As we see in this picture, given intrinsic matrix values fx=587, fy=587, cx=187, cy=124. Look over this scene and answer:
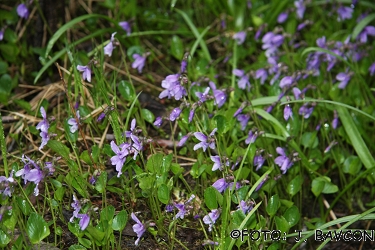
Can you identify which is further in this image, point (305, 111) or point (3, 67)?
point (3, 67)

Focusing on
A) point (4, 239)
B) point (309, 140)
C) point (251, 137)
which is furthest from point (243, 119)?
point (4, 239)

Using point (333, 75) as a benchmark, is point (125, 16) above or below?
above

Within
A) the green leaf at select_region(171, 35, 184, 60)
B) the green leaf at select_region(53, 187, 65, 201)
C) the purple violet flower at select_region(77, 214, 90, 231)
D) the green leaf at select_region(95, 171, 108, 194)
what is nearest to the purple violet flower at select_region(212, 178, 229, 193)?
the green leaf at select_region(95, 171, 108, 194)

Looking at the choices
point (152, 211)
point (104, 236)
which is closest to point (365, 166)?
point (152, 211)

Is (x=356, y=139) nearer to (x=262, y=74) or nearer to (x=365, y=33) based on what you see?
(x=262, y=74)

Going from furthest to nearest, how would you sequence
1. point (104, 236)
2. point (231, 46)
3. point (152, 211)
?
point (231, 46) → point (152, 211) → point (104, 236)

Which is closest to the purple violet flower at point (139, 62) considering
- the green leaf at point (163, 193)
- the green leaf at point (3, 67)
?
the green leaf at point (3, 67)

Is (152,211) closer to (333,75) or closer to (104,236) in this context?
(104,236)
